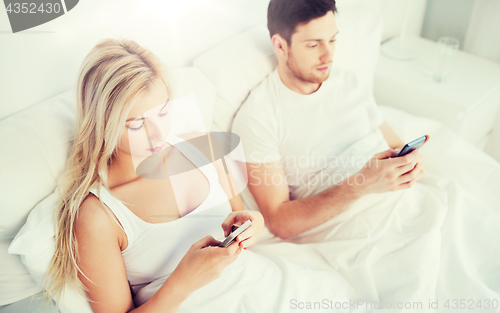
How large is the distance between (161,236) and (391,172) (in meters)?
0.64

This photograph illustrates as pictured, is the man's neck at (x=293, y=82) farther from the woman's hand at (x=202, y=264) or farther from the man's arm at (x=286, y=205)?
the woman's hand at (x=202, y=264)

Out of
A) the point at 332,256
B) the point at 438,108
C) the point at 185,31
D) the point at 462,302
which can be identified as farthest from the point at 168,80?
the point at 438,108

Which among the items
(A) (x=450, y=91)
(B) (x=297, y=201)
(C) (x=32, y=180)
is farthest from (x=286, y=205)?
(A) (x=450, y=91)

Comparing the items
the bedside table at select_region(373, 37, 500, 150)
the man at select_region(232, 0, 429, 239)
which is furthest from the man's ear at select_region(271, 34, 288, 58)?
the bedside table at select_region(373, 37, 500, 150)

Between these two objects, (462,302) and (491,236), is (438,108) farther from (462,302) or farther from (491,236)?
(462,302)

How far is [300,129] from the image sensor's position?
3.67ft

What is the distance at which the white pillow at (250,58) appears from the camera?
1.04 m

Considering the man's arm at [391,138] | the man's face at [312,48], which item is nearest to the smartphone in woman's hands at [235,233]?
the man's face at [312,48]

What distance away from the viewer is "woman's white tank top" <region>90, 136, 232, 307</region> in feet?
2.36

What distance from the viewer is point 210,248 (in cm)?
65

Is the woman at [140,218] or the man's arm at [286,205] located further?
the man's arm at [286,205]

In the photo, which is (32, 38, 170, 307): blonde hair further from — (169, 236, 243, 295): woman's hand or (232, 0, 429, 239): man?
(232, 0, 429, 239): man

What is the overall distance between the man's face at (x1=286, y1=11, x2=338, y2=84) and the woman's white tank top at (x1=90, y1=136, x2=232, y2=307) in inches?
18.6

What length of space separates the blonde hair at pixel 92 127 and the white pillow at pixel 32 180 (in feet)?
0.08
